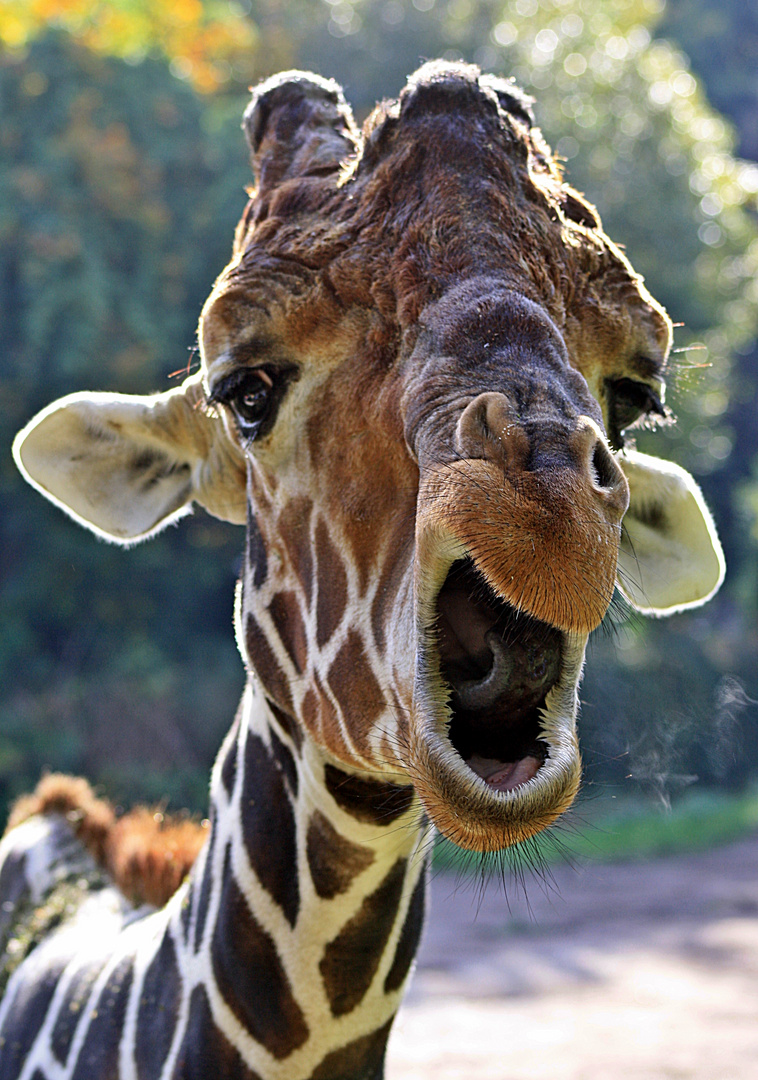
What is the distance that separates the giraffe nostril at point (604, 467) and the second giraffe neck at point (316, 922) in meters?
0.89

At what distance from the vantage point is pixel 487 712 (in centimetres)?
170

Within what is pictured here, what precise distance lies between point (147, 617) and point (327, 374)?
18123 millimetres

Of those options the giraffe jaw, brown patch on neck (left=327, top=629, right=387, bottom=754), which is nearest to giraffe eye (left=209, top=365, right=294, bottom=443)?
brown patch on neck (left=327, top=629, right=387, bottom=754)

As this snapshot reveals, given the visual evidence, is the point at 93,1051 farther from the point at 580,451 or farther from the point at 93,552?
the point at 93,552

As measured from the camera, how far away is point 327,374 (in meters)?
2.13

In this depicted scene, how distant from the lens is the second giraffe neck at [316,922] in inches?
90.8

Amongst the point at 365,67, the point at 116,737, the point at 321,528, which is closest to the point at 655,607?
the point at 321,528

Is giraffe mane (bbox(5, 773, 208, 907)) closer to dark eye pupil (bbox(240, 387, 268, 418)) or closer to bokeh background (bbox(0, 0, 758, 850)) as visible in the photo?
dark eye pupil (bbox(240, 387, 268, 418))

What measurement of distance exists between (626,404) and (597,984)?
868 centimetres

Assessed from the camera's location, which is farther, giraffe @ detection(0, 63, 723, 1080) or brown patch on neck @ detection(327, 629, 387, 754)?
brown patch on neck @ detection(327, 629, 387, 754)

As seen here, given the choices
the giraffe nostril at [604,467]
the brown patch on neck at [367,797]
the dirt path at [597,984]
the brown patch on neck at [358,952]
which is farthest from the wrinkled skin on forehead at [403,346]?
the dirt path at [597,984]

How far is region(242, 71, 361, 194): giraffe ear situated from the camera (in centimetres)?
244

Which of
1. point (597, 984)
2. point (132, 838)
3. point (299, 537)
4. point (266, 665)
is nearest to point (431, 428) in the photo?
point (299, 537)

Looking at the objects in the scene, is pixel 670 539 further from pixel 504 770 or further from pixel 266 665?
pixel 504 770
